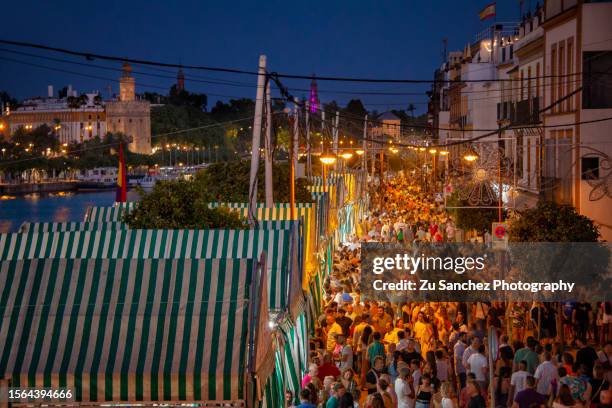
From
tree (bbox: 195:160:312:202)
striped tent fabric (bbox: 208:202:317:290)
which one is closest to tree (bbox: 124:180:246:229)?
striped tent fabric (bbox: 208:202:317:290)

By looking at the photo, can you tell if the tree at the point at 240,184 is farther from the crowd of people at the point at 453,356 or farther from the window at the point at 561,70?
the window at the point at 561,70

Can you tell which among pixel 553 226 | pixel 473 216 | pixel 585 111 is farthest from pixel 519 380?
pixel 473 216

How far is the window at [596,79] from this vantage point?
20.2m

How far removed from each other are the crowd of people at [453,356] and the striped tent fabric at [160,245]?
158 centimetres

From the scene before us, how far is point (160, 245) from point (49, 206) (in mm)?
97211

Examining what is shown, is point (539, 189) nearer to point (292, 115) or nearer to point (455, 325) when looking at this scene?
point (292, 115)

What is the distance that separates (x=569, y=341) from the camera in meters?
16.0

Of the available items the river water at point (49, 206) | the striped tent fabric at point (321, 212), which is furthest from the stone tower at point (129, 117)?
the striped tent fabric at point (321, 212)

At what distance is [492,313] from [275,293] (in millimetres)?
4634

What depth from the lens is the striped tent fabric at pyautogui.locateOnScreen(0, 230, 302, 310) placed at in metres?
12.4

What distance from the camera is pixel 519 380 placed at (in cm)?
1082

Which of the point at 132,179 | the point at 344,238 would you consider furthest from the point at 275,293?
the point at 132,179

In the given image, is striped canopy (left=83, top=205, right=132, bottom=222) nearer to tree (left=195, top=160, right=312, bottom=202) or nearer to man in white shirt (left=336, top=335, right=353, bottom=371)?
tree (left=195, top=160, right=312, bottom=202)

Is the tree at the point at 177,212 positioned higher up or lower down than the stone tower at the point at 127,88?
lower down
